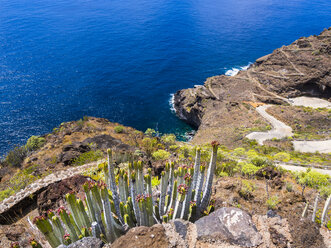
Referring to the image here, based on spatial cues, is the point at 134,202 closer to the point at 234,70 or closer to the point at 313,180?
the point at 313,180

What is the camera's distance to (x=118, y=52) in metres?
78.5

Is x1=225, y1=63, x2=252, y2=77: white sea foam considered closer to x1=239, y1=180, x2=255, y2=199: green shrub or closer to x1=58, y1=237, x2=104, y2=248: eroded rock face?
x1=239, y1=180, x2=255, y2=199: green shrub

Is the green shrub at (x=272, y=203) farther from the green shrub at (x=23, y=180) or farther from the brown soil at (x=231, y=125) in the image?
the brown soil at (x=231, y=125)

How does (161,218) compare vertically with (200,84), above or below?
above

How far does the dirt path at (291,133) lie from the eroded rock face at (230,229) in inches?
1242

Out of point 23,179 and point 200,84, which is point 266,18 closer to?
point 200,84

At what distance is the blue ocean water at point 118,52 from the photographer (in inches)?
2092

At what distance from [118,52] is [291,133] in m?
62.4

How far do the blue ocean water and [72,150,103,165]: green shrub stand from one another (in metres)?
27.6

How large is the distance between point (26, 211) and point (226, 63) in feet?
265

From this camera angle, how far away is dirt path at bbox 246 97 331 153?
3378cm

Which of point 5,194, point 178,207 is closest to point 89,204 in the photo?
point 178,207

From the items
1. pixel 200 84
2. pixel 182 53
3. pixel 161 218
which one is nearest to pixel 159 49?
pixel 182 53

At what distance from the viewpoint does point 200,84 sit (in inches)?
2822
